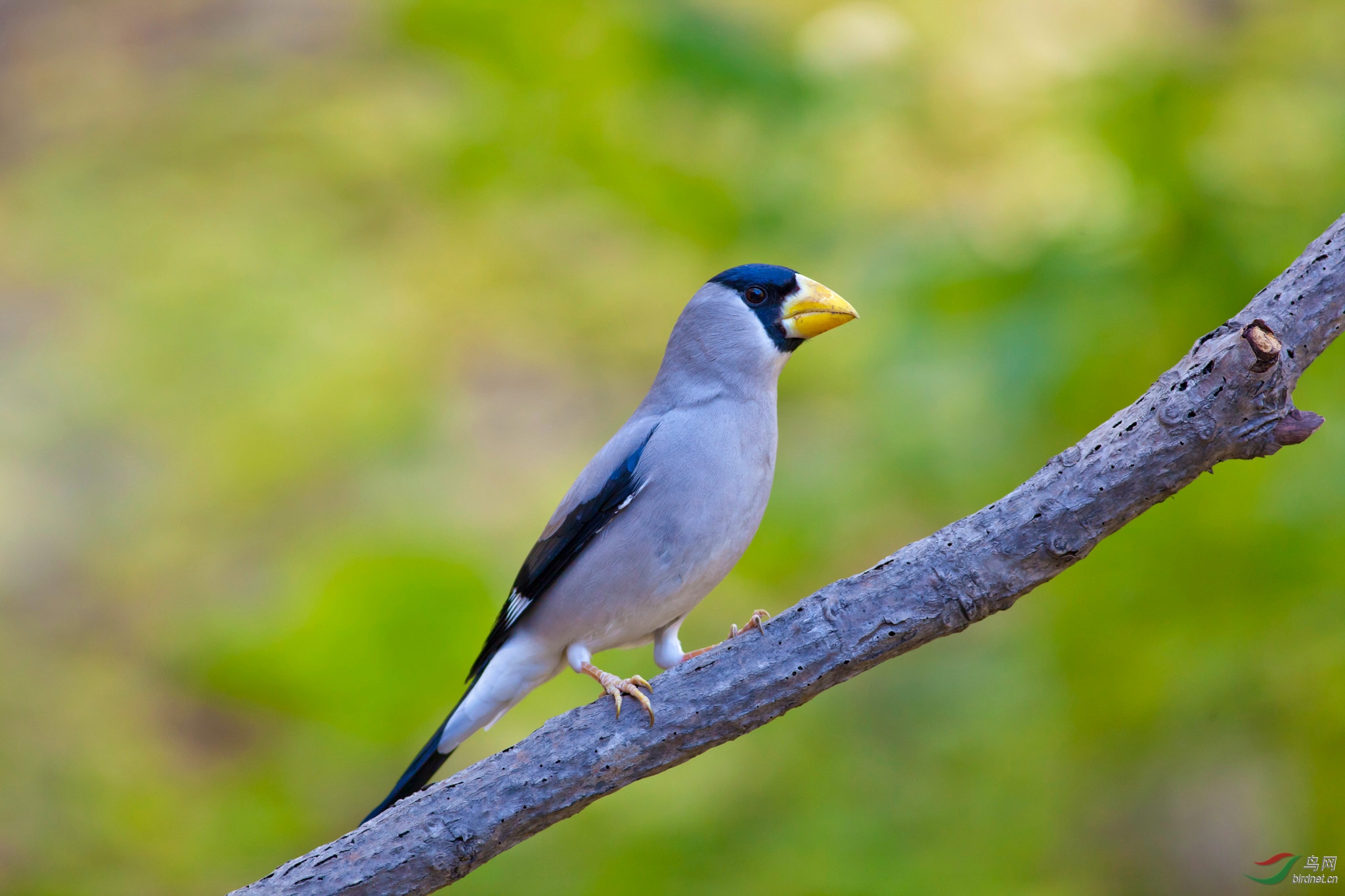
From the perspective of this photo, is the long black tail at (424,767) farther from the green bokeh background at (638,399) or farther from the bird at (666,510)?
the green bokeh background at (638,399)

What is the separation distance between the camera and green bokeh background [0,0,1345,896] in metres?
4.14

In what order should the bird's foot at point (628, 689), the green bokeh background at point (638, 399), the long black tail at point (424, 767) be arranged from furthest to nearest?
the green bokeh background at point (638, 399) < the long black tail at point (424, 767) < the bird's foot at point (628, 689)

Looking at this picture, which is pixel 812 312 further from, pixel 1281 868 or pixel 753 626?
pixel 1281 868

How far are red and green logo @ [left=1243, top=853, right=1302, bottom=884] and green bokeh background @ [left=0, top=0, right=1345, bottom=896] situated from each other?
9cm

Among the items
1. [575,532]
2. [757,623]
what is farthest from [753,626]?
[575,532]

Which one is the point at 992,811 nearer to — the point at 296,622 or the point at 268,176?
the point at 296,622

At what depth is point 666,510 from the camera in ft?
10.3

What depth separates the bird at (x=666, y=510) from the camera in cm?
313

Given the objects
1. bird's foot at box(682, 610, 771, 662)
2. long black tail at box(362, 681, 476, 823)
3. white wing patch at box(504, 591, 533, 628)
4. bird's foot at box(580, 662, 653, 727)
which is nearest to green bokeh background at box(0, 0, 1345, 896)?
long black tail at box(362, 681, 476, 823)

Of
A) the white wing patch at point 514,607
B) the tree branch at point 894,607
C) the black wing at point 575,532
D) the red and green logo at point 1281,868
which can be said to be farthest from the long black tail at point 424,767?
the red and green logo at point 1281,868

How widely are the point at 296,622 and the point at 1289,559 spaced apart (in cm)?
398

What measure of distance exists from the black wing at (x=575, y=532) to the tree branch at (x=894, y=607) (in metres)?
0.59

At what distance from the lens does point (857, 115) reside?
17.7 ft

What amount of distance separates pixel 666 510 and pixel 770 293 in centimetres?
85
